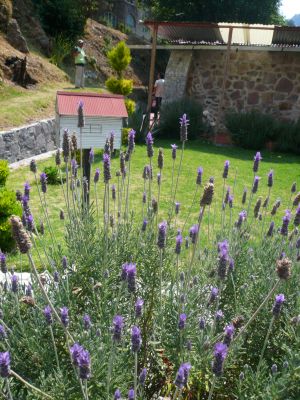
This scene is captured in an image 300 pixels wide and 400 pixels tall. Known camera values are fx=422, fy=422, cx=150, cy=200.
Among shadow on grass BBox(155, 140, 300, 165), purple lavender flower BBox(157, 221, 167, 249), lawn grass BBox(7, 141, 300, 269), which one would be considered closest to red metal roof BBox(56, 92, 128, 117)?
lawn grass BBox(7, 141, 300, 269)

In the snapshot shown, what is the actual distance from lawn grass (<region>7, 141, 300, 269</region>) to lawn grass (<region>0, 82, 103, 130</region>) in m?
1.24

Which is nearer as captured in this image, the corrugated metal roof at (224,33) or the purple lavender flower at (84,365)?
the purple lavender flower at (84,365)

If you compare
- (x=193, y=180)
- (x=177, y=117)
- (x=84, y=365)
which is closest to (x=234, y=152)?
(x=177, y=117)

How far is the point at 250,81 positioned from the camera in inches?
524

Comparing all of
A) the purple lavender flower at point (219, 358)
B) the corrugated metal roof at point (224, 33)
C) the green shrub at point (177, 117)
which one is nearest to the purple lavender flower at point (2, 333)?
the purple lavender flower at point (219, 358)

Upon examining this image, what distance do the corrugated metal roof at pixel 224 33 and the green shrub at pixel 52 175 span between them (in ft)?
20.0

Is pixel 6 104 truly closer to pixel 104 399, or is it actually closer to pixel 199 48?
pixel 199 48

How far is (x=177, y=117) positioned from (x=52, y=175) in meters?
6.18

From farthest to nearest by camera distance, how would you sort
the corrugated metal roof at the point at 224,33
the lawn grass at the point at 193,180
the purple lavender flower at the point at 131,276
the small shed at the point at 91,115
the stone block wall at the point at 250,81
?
the stone block wall at the point at 250,81 < the corrugated metal roof at the point at 224,33 < the lawn grass at the point at 193,180 < the small shed at the point at 91,115 < the purple lavender flower at the point at 131,276

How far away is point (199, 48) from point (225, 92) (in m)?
1.61

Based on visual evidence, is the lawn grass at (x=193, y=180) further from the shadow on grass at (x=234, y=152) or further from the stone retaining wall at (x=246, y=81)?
the stone retaining wall at (x=246, y=81)

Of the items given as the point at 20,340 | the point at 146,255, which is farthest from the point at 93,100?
the point at 20,340

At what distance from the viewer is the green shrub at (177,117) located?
12.8 m

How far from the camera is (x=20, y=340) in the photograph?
89.9 inches
